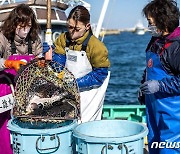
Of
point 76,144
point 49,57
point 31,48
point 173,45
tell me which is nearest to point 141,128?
point 76,144

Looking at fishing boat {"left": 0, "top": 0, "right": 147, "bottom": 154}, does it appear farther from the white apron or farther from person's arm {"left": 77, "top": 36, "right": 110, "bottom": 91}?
person's arm {"left": 77, "top": 36, "right": 110, "bottom": 91}

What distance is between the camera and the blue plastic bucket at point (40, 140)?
8.38 feet

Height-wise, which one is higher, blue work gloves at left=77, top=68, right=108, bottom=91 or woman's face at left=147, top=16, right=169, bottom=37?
woman's face at left=147, top=16, right=169, bottom=37

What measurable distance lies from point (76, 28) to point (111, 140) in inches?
50.9

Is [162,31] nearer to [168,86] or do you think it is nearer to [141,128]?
[168,86]

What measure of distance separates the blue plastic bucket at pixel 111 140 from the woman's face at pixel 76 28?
95 centimetres

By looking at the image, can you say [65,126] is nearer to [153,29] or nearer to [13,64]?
[13,64]

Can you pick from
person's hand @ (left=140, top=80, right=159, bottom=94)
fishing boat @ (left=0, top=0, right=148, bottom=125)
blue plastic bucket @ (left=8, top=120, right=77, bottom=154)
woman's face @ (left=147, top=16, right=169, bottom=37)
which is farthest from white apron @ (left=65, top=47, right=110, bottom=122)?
fishing boat @ (left=0, top=0, right=148, bottom=125)

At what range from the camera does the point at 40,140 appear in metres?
2.55

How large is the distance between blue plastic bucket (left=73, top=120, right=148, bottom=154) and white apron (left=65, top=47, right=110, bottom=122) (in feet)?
2.74

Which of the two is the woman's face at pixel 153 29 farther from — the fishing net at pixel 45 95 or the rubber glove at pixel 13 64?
the rubber glove at pixel 13 64

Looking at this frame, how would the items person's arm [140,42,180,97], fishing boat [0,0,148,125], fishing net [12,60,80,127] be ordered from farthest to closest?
1. fishing boat [0,0,148,125]
2. fishing net [12,60,80,127]
3. person's arm [140,42,180,97]

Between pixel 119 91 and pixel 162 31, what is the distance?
577 inches

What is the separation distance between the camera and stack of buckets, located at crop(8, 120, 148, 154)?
7.98 feet
